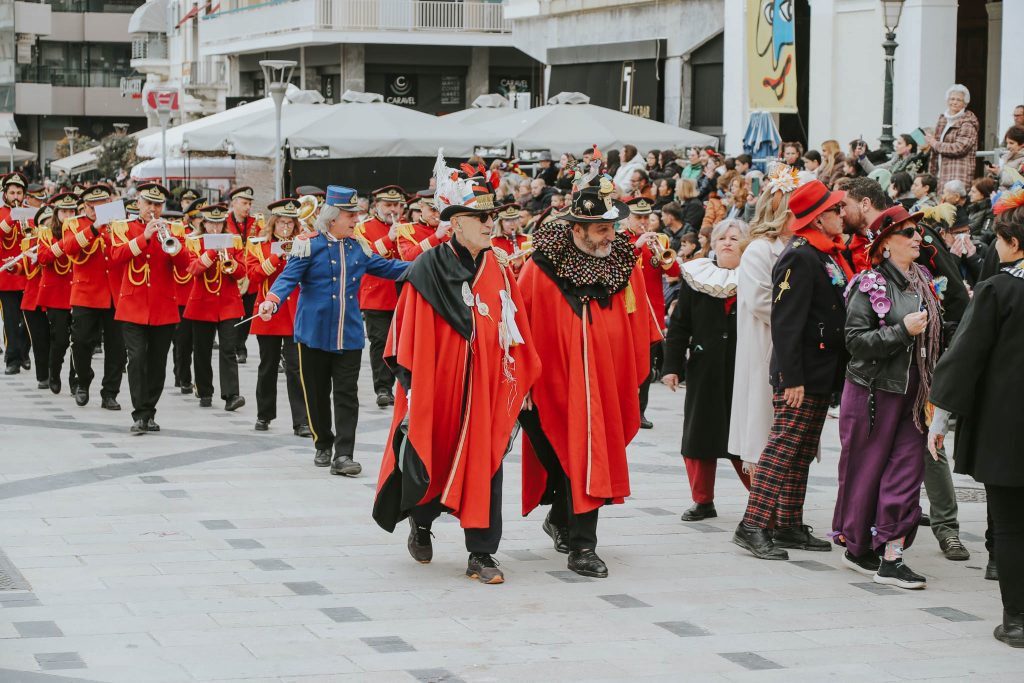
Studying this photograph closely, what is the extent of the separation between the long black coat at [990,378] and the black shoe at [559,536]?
2.33 metres

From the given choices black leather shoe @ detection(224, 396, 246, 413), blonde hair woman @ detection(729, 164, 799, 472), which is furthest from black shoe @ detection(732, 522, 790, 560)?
black leather shoe @ detection(224, 396, 246, 413)

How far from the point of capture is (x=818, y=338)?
8.16 meters

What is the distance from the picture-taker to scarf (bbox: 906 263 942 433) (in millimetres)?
7691

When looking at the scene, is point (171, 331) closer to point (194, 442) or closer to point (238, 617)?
point (194, 442)

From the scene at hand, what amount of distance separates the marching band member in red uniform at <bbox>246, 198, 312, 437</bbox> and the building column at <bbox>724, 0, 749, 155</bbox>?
13461 millimetres

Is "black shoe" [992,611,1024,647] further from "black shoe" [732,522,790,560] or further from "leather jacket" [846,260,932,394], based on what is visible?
"black shoe" [732,522,790,560]

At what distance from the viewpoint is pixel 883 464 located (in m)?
7.72

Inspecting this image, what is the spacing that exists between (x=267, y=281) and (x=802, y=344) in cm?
712

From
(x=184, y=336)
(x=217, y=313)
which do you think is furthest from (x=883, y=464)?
(x=184, y=336)

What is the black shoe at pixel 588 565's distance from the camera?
26.1 ft

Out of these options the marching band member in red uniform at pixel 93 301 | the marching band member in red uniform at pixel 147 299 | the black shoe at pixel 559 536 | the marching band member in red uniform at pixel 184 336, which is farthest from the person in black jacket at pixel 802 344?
the marching band member in red uniform at pixel 93 301

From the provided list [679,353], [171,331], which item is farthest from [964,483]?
[171,331]

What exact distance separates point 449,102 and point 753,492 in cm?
3923

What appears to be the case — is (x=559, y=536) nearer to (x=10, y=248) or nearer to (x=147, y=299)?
(x=147, y=299)
